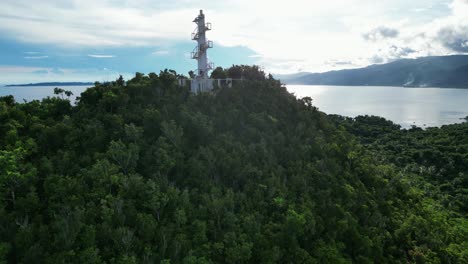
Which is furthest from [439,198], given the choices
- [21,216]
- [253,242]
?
[21,216]

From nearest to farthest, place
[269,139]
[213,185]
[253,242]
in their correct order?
[253,242]
[213,185]
[269,139]

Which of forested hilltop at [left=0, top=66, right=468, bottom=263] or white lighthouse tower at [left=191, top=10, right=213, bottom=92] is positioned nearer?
forested hilltop at [left=0, top=66, right=468, bottom=263]

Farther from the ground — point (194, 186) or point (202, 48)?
point (202, 48)

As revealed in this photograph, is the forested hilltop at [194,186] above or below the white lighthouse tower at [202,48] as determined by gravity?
below

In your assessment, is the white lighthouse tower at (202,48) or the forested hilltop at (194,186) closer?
the forested hilltop at (194,186)

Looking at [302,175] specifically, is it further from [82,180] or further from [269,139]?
[82,180]

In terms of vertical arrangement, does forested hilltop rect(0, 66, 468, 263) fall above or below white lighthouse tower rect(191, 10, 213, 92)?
below

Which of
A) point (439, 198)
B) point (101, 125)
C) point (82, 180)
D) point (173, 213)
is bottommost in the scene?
Answer: point (439, 198)

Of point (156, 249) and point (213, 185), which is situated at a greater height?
point (213, 185)
